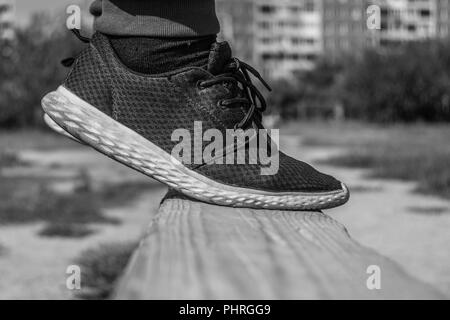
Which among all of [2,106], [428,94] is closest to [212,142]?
[2,106]

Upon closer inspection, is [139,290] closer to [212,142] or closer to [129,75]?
[212,142]

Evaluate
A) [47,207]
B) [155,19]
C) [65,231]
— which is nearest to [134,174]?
[47,207]

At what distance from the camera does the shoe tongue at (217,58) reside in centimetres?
135

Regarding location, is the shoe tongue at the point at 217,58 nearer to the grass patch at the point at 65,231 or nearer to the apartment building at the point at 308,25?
the grass patch at the point at 65,231

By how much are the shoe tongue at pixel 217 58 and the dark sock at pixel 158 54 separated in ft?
0.11

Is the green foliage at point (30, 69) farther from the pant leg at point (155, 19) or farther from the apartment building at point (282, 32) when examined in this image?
the apartment building at point (282, 32)

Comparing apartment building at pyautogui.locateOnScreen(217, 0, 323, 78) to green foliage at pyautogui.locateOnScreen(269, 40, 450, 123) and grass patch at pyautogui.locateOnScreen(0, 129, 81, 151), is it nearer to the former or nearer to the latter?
green foliage at pyautogui.locateOnScreen(269, 40, 450, 123)

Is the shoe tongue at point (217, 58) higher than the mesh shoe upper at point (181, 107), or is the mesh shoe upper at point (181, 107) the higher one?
the shoe tongue at point (217, 58)

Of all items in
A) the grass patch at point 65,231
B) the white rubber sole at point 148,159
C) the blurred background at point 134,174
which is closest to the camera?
the white rubber sole at point 148,159

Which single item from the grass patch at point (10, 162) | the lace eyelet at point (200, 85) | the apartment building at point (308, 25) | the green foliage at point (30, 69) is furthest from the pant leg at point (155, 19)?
the apartment building at point (308, 25)

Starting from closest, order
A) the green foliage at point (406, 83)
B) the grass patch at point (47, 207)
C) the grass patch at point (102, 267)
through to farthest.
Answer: the grass patch at point (102, 267)
the grass patch at point (47, 207)
the green foliage at point (406, 83)

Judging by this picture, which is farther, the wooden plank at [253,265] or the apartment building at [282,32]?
the apartment building at [282,32]

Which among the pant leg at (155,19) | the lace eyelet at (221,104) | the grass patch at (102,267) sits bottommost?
the grass patch at (102,267)

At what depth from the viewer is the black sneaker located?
49.3 inches
